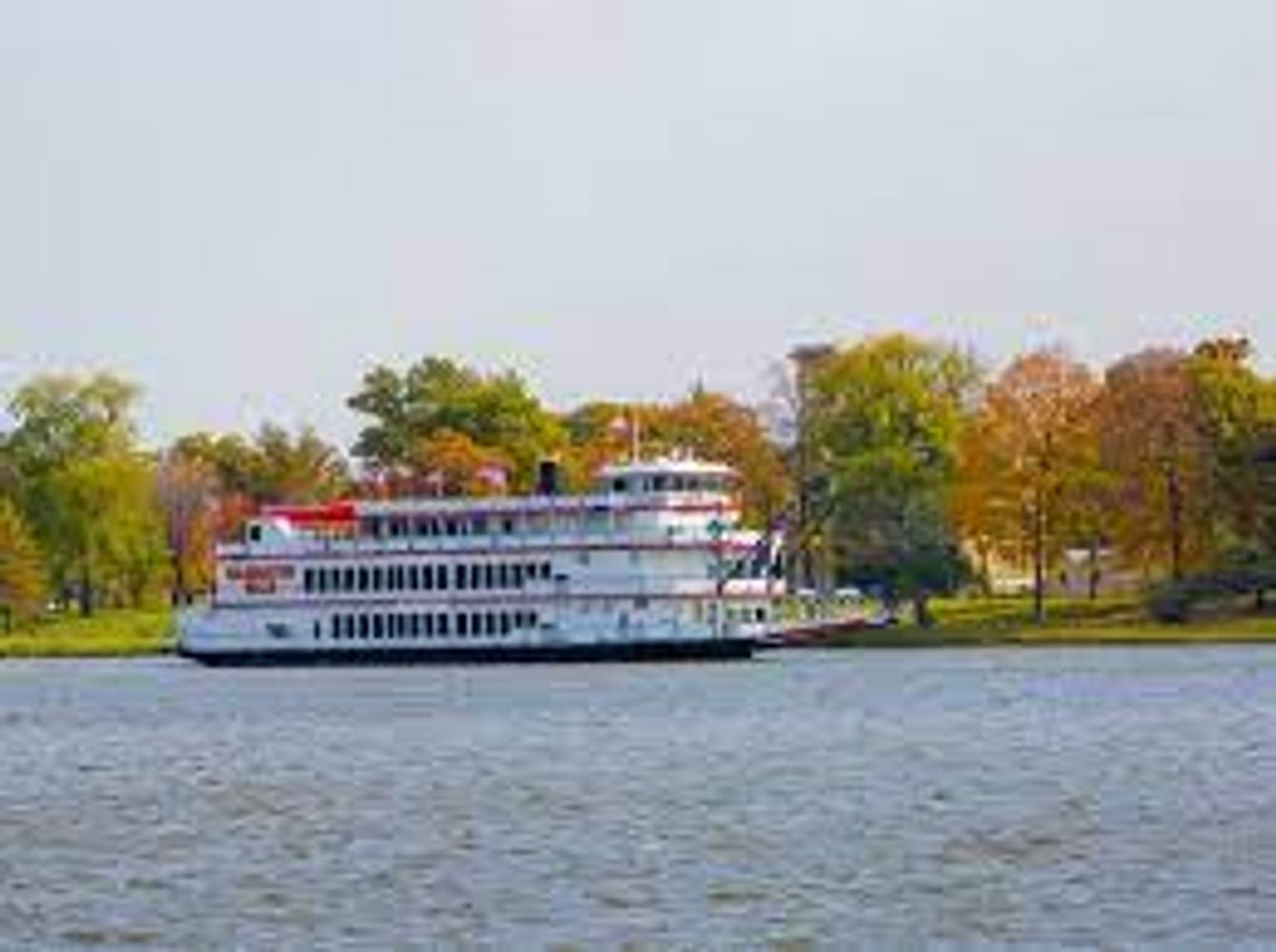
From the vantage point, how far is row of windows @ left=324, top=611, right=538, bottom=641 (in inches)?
5022

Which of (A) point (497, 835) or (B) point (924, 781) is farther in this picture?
(B) point (924, 781)

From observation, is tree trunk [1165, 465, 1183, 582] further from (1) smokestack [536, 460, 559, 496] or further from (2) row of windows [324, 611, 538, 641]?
(2) row of windows [324, 611, 538, 641]

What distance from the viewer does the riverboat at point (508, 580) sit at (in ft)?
407

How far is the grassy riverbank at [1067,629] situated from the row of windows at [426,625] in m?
15.3

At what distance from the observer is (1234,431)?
131 metres

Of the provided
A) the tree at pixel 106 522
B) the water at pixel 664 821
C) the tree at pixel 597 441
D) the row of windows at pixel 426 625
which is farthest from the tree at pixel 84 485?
the water at pixel 664 821

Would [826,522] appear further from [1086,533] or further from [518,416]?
[518,416]

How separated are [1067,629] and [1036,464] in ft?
29.0

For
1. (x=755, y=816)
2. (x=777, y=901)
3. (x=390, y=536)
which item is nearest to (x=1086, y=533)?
(x=390, y=536)

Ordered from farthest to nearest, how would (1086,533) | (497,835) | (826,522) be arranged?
(826,522) < (1086,533) < (497,835)

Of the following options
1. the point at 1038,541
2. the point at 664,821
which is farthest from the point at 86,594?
the point at 664,821

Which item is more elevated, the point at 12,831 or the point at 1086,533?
the point at 1086,533

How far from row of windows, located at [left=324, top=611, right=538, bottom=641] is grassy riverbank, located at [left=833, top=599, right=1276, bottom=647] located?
603 inches

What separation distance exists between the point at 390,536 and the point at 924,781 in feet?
233
